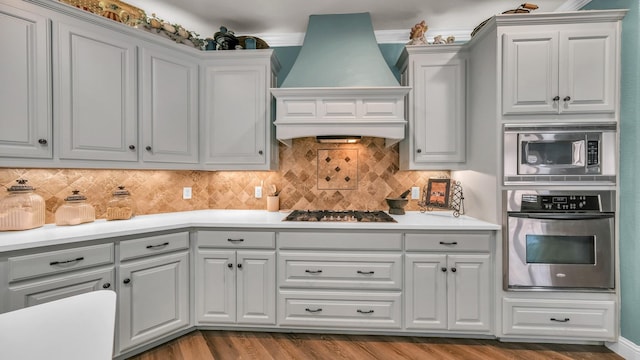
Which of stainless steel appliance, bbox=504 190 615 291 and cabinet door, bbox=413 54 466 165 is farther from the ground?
cabinet door, bbox=413 54 466 165

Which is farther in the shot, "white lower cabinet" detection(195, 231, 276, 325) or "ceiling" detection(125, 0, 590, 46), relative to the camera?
"ceiling" detection(125, 0, 590, 46)

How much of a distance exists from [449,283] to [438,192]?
2.68 feet

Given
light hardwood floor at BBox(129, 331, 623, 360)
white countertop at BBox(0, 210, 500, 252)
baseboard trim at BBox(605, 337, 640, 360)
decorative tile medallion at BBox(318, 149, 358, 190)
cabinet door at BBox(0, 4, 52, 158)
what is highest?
cabinet door at BBox(0, 4, 52, 158)

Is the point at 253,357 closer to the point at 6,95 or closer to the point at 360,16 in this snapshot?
the point at 6,95

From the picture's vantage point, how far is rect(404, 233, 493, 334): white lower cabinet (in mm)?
1985

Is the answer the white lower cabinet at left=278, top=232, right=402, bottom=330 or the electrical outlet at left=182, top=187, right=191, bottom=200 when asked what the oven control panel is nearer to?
the white lower cabinet at left=278, top=232, right=402, bottom=330

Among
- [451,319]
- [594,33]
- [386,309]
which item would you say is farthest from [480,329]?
[594,33]

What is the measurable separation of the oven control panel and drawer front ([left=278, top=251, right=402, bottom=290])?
1.04 metres

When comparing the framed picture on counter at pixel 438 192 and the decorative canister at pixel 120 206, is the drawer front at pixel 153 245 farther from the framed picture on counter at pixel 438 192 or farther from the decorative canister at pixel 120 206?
the framed picture on counter at pixel 438 192

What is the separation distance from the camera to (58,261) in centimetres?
155

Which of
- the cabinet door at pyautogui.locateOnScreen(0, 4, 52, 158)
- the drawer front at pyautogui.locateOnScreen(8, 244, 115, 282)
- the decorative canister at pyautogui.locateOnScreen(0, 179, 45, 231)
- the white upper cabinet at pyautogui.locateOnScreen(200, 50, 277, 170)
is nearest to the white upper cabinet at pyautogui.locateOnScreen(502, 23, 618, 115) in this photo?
the white upper cabinet at pyautogui.locateOnScreen(200, 50, 277, 170)

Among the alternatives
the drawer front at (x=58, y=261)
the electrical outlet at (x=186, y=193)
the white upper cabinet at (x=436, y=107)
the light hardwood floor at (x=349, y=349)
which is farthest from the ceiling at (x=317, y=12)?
the light hardwood floor at (x=349, y=349)

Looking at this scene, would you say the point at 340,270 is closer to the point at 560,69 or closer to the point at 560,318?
the point at 560,318

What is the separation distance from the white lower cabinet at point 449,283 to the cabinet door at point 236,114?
1.61 meters
